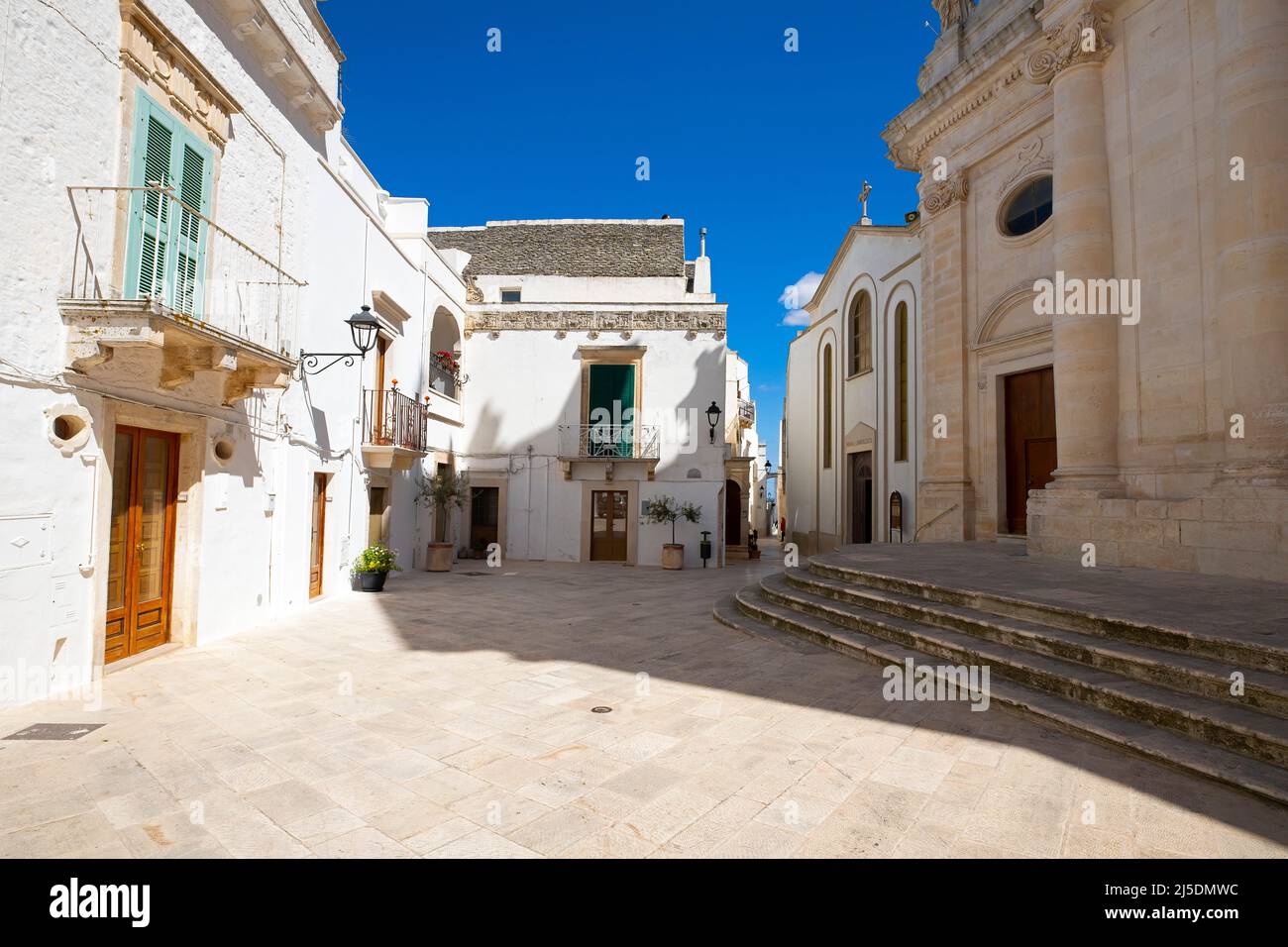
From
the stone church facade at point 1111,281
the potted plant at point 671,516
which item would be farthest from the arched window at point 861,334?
the potted plant at point 671,516

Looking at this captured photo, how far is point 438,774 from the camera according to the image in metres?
3.59

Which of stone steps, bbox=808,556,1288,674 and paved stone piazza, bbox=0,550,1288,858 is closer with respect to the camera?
paved stone piazza, bbox=0,550,1288,858

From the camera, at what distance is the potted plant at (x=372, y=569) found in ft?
34.9

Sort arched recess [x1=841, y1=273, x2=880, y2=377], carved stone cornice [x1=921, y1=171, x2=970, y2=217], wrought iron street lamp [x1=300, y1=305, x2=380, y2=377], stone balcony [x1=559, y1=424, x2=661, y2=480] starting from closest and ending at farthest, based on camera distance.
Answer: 1. wrought iron street lamp [x1=300, y1=305, x2=380, y2=377]
2. carved stone cornice [x1=921, y1=171, x2=970, y2=217]
3. stone balcony [x1=559, y1=424, x2=661, y2=480]
4. arched recess [x1=841, y1=273, x2=880, y2=377]

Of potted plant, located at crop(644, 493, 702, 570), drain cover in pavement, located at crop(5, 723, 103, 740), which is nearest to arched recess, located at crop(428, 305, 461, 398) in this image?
potted plant, located at crop(644, 493, 702, 570)

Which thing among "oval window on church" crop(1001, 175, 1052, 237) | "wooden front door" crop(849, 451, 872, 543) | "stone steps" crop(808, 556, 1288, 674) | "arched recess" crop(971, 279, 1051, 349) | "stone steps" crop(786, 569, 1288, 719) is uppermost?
"oval window on church" crop(1001, 175, 1052, 237)

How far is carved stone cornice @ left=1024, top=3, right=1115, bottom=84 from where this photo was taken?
9.08 meters

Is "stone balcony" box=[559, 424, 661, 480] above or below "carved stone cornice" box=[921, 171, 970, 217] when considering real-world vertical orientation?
below

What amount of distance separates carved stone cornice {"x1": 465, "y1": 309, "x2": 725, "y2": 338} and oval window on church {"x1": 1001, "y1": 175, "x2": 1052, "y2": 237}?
6930mm

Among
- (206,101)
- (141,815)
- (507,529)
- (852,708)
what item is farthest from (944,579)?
(507,529)

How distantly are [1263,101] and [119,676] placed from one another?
12740 millimetres

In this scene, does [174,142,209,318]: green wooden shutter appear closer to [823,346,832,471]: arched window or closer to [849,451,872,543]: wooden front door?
[849,451,872,543]: wooden front door

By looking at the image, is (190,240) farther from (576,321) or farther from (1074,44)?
(1074,44)

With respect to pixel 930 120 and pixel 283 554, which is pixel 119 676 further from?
pixel 930 120
